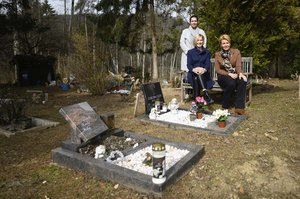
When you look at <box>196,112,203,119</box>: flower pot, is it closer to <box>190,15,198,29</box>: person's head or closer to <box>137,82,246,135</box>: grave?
<box>137,82,246,135</box>: grave

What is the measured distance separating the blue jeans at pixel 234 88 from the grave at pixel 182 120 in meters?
0.38

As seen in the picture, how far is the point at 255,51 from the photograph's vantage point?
7.97 m

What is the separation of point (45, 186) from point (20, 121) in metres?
2.61

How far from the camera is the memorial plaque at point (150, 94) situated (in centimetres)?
564

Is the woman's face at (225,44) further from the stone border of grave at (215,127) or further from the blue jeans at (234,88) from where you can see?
the stone border of grave at (215,127)

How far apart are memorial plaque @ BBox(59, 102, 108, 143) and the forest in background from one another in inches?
195

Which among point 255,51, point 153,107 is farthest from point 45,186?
point 255,51

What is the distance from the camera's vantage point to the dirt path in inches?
117

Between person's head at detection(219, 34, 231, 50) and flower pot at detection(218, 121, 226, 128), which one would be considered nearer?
flower pot at detection(218, 121, 226, 128)

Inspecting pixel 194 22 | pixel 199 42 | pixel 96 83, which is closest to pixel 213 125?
pixel 199 42

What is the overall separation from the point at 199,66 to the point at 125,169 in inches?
146

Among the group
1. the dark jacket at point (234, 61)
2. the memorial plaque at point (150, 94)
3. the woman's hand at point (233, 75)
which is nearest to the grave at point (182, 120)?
the memorial plaque at point (150, 94)

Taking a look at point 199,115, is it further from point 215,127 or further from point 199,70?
point 199,70

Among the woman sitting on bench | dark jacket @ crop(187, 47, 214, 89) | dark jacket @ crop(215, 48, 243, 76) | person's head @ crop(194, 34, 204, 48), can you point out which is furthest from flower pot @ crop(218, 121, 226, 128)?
person's head @ crop(194, 34, 204, 48)
